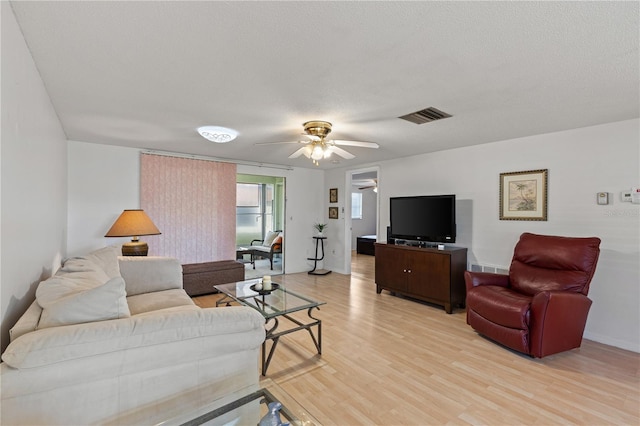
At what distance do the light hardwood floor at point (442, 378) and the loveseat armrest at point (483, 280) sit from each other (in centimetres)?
52

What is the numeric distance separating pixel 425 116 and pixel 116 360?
2.86m

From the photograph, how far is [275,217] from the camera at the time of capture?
27.3 ft

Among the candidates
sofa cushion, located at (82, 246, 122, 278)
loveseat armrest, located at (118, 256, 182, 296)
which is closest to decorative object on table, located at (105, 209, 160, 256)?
loveseat armrest, located at (118, 256, 182, 296)

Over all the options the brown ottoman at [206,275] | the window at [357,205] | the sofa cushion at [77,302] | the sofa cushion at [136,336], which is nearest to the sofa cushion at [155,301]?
the sofa cushion at [77,302]

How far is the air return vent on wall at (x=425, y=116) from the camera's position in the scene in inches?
106

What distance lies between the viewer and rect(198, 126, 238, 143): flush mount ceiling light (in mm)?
3170

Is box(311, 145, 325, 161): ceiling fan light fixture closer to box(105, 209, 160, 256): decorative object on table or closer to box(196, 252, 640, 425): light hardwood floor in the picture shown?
box(196, 252, 640, 425): light hardwood floor

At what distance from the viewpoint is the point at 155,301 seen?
2.60m

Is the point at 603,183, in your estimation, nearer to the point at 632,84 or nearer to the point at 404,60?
the point at 632,84

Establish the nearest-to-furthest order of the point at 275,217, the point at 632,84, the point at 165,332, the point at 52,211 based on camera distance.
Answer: the point at 165,332, the point at 632,84, the point at 52,211, the point at 275,217

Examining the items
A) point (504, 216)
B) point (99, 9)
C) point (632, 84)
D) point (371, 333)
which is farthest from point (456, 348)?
point (99, 9)

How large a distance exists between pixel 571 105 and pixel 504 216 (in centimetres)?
159

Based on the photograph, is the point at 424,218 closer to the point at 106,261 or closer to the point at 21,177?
the point at 106,261

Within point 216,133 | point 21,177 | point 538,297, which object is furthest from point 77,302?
point 538,297
